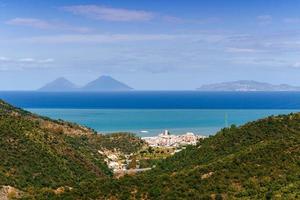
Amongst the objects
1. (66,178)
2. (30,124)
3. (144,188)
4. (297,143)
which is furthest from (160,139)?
(144,188)

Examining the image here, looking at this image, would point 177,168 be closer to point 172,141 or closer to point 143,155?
point 143,155

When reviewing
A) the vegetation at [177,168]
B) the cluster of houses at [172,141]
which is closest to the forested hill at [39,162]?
the vegetation at [177,168]

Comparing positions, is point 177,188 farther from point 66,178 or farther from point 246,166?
point 66,178

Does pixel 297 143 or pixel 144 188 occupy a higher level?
pixel 297 143

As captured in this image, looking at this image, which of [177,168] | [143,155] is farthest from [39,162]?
[143,155]

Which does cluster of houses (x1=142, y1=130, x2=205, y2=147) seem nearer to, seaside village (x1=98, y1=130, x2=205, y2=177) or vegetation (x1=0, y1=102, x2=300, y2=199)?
seaside village (x1=98, y1=130, x2=205, y2=177)

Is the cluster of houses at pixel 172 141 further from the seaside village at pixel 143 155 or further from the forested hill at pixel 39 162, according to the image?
the forested hill at pixel 39 162

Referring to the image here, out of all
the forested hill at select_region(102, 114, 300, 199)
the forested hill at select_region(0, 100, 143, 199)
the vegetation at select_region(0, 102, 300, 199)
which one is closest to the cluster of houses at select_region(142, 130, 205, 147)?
the vegetation at select_region(0, 102, 300, 199)
